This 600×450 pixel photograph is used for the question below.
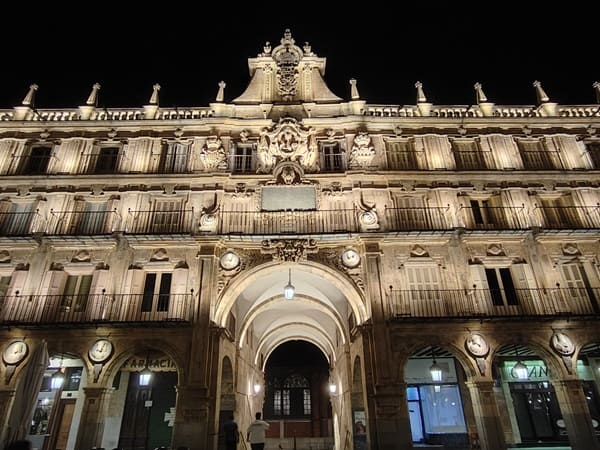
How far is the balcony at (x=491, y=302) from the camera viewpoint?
15258 millimetres

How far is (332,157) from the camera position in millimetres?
18984

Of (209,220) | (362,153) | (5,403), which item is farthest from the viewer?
(362,153)

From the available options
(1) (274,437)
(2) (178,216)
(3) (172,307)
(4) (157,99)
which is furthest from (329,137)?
(1) (274,437)

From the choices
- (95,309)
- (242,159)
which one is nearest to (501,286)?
(242,159)

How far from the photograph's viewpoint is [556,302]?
15.5m

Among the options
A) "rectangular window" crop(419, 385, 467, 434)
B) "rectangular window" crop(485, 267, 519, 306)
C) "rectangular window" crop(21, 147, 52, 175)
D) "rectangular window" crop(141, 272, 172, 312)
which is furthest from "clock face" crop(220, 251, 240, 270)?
"rectangular window" crop(419, 385, 467, 434)

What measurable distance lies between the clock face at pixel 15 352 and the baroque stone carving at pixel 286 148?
465 inches

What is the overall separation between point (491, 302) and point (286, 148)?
1121cm

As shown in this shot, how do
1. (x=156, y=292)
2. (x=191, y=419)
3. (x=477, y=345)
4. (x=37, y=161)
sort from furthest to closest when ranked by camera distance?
(x=37, y=161) < (x=156, y=292) < (x=477, y=345) < (x=191, y=419)

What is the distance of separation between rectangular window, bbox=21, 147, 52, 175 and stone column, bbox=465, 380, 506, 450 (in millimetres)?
21247

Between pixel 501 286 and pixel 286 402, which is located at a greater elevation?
pixel 501 286

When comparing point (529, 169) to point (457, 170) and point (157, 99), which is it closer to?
point (457, 170)

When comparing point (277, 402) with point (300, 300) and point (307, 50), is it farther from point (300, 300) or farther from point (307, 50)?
point (307, 50)

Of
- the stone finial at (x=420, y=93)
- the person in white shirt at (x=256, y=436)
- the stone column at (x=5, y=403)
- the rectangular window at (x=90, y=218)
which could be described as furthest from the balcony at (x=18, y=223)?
the stone finial at (x=420, y=93)
